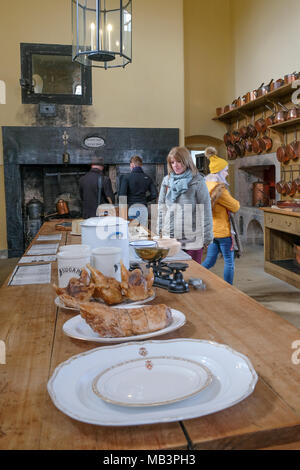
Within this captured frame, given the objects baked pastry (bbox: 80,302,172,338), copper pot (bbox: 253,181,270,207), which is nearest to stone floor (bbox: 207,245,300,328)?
copper pot (bbox: 253,181,270,207)

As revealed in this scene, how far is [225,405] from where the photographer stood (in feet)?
2.43

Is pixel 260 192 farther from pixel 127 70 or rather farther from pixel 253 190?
pixel 127 70

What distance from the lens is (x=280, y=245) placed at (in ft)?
18.4

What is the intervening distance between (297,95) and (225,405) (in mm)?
6457

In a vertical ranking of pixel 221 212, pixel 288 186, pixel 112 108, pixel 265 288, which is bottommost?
pixel 265 288

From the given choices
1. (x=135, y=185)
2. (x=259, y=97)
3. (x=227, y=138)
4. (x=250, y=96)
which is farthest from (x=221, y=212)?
(x=227, y=138)

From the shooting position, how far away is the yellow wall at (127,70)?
6.93 metres

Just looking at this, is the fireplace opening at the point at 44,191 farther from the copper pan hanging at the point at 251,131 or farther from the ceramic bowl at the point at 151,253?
the ceramic bowl at the point at 151,253

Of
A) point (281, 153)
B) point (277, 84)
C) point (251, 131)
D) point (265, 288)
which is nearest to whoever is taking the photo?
point (265, 288)

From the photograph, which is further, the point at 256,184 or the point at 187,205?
the point at 256,184

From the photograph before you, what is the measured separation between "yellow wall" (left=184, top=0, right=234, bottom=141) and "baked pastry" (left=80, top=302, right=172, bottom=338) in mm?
8059

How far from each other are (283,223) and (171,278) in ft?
12.3

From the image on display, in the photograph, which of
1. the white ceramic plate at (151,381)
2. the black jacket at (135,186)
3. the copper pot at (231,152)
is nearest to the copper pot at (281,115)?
the copper pot at (231,152)

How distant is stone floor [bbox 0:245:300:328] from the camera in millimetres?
3992
